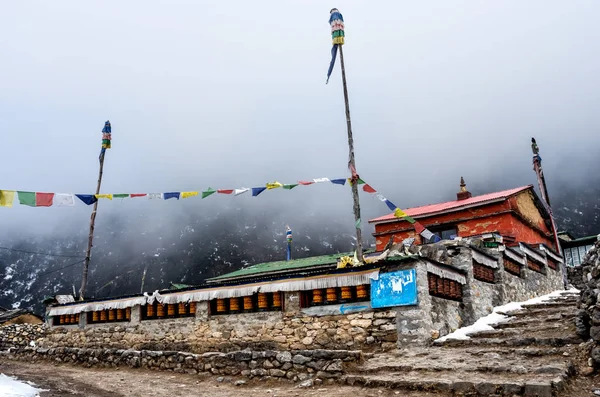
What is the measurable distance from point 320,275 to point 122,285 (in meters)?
52.6

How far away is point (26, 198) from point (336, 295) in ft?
31.5

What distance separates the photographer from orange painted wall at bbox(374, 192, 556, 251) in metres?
22.3

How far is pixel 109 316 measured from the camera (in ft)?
65.4

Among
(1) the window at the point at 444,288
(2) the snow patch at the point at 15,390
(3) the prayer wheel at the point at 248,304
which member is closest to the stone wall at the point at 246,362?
(3) the prayer wheel at the point at 248,304

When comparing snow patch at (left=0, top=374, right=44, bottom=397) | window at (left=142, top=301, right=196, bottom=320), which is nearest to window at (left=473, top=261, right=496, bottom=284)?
window at (left=142, top=301, right=196, bottom=320)

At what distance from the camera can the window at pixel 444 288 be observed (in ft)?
43.7

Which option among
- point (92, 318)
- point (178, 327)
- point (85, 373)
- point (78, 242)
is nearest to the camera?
point (85, 373)

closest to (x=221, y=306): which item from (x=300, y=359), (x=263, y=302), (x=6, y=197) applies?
(x=263, y=302)

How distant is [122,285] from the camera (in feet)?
196

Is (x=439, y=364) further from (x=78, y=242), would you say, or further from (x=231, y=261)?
(x=78, y=242)

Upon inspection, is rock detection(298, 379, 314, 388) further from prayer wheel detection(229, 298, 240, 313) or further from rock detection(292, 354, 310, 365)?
prayer wheel detection(229, 298, 240, 313)

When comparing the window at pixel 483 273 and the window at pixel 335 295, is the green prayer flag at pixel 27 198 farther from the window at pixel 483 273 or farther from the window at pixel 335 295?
the window at pixel 483 273

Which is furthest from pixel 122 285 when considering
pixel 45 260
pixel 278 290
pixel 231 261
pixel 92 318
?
pixel 278 290

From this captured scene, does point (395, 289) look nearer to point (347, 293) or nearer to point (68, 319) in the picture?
point (347, 293)
